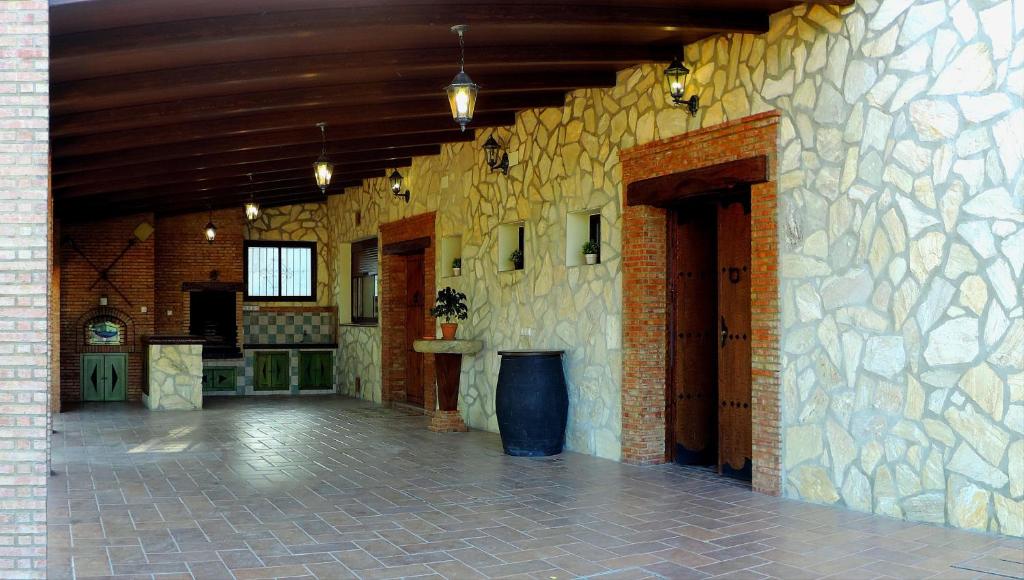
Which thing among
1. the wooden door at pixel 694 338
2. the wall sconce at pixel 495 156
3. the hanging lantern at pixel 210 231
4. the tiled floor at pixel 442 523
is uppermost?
the wall sconce at pixel 495 156

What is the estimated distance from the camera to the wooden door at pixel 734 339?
7516mm

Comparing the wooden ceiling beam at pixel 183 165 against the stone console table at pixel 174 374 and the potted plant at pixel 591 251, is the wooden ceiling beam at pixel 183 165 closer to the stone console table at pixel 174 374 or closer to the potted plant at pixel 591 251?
the stone console table at pixel 174 374

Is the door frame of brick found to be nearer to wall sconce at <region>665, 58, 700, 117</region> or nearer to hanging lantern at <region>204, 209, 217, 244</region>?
wall sconce at <region>665, 58, 700, 117</region>

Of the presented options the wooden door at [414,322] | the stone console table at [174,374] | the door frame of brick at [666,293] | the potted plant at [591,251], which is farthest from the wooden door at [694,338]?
the stone console table at [174,374]

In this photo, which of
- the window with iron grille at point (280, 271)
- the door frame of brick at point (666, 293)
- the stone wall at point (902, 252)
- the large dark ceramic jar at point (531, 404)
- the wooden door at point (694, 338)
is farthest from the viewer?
the window with iron grille at point (280, 271)

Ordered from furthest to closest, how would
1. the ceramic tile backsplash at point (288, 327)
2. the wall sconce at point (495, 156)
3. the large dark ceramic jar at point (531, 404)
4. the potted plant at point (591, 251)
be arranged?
the ceramic tile backsplash at point (288, 327) → the wall sconce at point (495, 156) → the potted plant at point (591, 251) → the large dark ceramic jar at point (531, 404)

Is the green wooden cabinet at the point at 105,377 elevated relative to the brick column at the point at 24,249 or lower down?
lower down

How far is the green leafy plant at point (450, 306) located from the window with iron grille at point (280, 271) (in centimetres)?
669

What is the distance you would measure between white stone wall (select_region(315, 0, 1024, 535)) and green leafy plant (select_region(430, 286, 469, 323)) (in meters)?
3.79

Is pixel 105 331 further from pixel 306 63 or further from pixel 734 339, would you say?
pixel 734 339

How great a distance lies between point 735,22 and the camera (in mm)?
6824

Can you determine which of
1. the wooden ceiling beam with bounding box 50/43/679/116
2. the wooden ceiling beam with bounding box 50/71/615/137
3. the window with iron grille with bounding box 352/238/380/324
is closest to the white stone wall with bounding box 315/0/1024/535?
the wooden ceiling beam with bounding box 50/43/679/116

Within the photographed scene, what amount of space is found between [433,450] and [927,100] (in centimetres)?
574

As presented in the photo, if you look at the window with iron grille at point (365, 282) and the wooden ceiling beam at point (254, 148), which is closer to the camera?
the wooden ceiling beam at point (254, 148)
